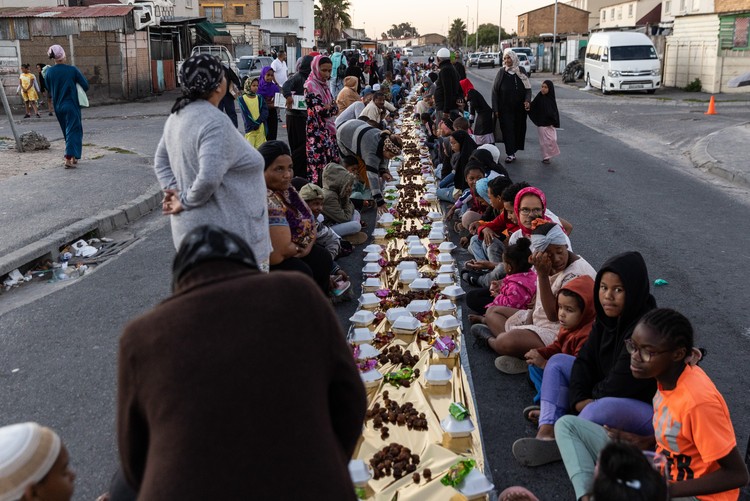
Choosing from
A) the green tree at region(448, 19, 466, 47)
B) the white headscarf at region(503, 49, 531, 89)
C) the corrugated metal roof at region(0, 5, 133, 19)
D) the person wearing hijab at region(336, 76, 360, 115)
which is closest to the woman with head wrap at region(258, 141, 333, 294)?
the person wearing hijab at region(336, 76, 360, 115)

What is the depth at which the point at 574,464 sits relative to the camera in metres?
3.06

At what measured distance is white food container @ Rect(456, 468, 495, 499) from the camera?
3.09m

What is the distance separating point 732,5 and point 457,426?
89.7 ft

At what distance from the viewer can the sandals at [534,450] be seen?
337cm

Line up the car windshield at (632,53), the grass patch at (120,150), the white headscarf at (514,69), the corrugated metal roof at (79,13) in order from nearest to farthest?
the white headscarf at (514,69), the grass patch at (120,150), the corrugated metal roof at (79,13), the car windshield at (632,53)

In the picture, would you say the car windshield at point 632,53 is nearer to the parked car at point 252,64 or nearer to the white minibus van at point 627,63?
the white minibus van at point 627,63

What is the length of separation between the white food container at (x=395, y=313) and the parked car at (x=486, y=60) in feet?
172

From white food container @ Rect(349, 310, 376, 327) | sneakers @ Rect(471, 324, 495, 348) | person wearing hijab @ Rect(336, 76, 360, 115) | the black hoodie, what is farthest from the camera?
person wearing hijab @ Rect(336, 76, 360, 115)

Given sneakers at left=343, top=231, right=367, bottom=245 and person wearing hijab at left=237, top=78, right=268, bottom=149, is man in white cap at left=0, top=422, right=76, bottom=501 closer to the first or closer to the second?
sneakers at left=343, top=231, right=367, bottom=245

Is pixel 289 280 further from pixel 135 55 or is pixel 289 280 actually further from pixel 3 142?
pixel 135 55

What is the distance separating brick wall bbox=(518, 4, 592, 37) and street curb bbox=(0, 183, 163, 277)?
6396cm

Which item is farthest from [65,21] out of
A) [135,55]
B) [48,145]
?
[48,145]

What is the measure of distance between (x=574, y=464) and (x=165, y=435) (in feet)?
6.62

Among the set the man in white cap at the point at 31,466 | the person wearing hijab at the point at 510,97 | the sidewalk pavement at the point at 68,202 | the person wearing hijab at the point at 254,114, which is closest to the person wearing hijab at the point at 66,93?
the sidewalk pavement at the point at 68,202
